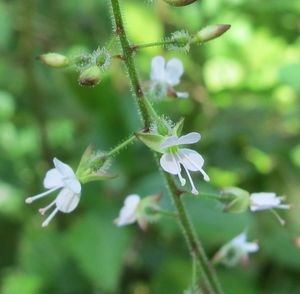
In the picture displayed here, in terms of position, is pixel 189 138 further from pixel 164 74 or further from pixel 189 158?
pixel 164 74

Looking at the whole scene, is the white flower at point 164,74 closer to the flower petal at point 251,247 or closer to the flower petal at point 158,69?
the flower petal at point 158,69

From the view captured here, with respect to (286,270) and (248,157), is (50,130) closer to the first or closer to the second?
(248,157)

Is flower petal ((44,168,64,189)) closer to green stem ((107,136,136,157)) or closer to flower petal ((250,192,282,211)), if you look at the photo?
green stem ((107,136,136,157))

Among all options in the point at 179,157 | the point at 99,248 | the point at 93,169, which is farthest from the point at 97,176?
the point at 99,248

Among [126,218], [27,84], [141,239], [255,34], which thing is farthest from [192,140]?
[255,34]

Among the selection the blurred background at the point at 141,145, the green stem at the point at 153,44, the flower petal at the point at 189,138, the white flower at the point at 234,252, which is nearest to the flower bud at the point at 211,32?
the green stem at the point at 153,44

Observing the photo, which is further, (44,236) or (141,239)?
(141,239)

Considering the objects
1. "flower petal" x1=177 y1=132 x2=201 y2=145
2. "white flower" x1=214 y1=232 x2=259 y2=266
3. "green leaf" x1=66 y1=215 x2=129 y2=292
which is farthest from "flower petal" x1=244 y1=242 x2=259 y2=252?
"green leaf" x1=66 y1=215 x2=129 y2=292
